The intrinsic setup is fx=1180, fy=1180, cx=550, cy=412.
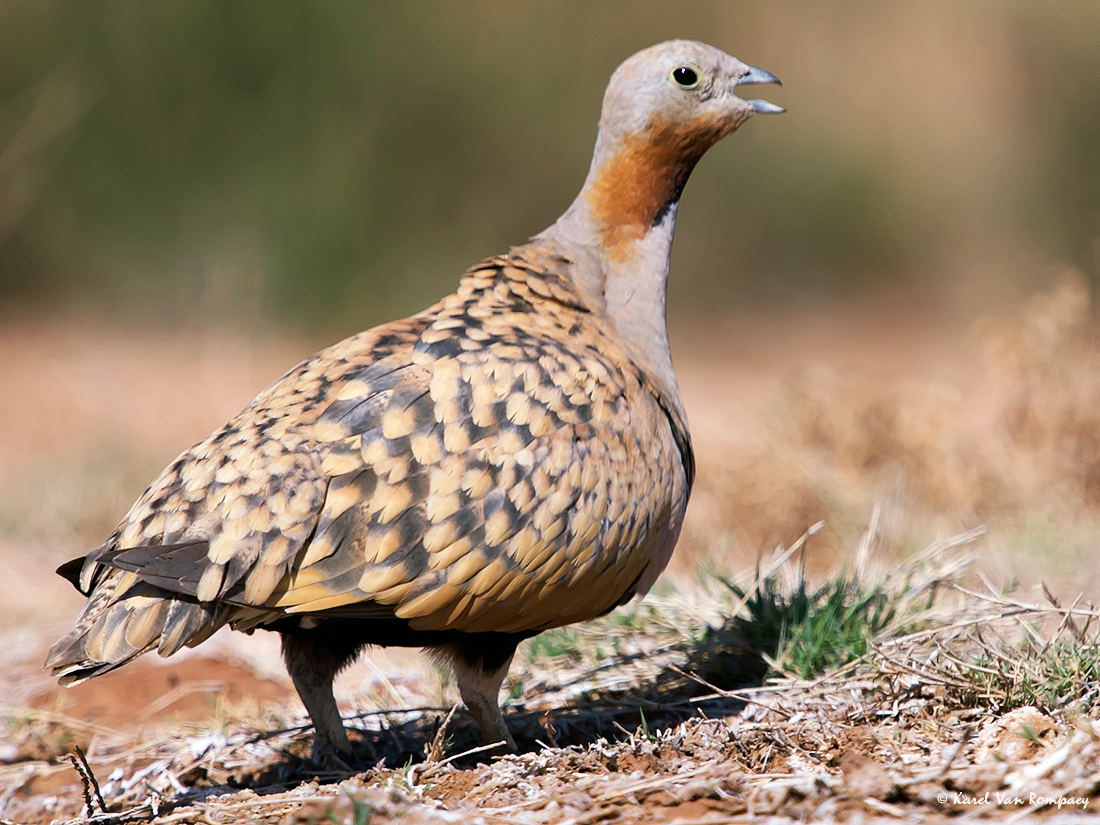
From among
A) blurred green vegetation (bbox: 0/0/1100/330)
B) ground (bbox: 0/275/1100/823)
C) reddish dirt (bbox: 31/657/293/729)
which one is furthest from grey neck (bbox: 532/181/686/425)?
blurred green vegetation (bbox: 0/0/1100/330)

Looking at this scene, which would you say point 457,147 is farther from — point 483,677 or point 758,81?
point 483,677

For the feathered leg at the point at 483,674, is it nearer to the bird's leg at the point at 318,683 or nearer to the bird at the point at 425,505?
the bird at the point at 425,505

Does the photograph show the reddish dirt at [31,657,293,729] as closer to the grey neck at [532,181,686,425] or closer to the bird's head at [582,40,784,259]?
the grey neck at [532,181,686,425]

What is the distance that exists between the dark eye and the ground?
5.49ft

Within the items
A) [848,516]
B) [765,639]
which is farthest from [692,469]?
[848,516]

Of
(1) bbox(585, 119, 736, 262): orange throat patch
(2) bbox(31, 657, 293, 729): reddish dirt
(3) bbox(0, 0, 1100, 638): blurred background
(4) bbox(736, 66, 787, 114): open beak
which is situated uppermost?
(3) bbox(0, 0, 1100, 638): blurred background

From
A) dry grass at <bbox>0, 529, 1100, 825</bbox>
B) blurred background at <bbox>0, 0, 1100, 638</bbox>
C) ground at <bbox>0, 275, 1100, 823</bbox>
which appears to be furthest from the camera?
blurred background at <bbox>0, 0, 1100, 638</bbox>

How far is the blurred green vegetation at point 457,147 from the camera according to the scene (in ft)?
38.9

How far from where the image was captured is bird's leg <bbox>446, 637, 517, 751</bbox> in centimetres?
330

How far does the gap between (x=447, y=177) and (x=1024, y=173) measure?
6.17 meters

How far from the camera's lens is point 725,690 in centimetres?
368

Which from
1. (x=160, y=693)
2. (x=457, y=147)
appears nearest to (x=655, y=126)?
(x=160, y=693)

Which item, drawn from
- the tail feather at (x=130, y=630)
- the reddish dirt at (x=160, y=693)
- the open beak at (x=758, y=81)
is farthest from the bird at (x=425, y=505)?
the reddish dirt at (x=160, y=693)

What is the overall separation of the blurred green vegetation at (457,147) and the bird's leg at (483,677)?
A: 8577 millimetres
